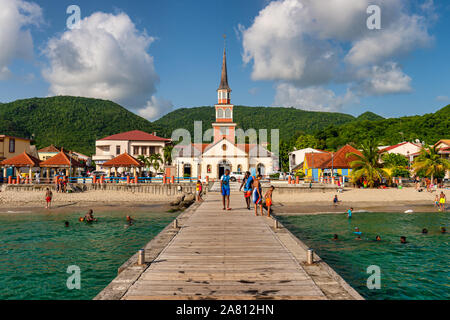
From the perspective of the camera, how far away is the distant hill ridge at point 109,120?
95.2 meters

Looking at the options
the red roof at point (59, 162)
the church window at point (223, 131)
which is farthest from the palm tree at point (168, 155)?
the red roof at point (59, 162)

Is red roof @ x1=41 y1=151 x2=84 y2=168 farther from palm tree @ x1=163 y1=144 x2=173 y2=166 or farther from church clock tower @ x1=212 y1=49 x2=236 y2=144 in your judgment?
church clock tower @ x1=212 y1=49 x2=236 y2=144

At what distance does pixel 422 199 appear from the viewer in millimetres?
32594

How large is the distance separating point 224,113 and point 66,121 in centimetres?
7222

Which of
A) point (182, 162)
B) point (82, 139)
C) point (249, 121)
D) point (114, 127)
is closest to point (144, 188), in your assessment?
point (182, 162)

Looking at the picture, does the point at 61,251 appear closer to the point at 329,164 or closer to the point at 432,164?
the point at 329,164

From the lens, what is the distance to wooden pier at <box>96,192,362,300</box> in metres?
5.85

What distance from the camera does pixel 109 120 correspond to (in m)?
115

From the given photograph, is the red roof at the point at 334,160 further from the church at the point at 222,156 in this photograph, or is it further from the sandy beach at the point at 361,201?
the sandy beach at the point at 361,201

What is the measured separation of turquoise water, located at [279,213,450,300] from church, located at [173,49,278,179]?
27557 millimetres

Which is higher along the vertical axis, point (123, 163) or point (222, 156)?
point (222, 156)

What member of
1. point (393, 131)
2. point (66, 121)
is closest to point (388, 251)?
point (393, 131)
